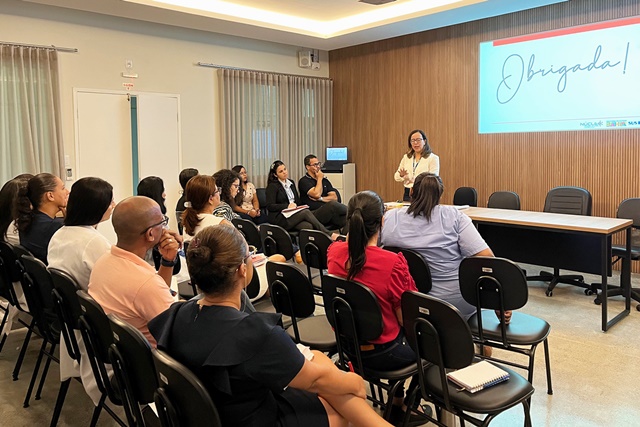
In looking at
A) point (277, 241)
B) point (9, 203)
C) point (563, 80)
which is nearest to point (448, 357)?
point (277, 241)

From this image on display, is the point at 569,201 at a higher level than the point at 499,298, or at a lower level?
higher

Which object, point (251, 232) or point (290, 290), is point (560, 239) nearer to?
point (251, 232)

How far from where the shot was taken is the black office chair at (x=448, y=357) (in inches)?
75.9

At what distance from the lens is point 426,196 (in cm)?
303

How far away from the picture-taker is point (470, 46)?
6984mm

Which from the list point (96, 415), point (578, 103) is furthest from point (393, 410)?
point (578, 103)

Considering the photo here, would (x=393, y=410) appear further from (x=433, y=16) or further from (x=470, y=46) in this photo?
(x=470, y=46)

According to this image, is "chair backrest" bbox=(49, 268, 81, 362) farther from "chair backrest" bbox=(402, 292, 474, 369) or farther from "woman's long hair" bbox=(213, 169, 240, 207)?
"woman's long hair" bbox=(213, 169, 240, 207)

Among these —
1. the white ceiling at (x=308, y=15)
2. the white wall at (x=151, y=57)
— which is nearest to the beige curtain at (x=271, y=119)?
the white wall at (x=151, y=57)

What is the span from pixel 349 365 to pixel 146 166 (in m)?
5.15

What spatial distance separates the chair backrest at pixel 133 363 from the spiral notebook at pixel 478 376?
1137mm

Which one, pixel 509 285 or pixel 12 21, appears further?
pixel 12 21

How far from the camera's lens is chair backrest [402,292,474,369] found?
1920 mm

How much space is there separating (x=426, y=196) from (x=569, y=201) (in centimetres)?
295
